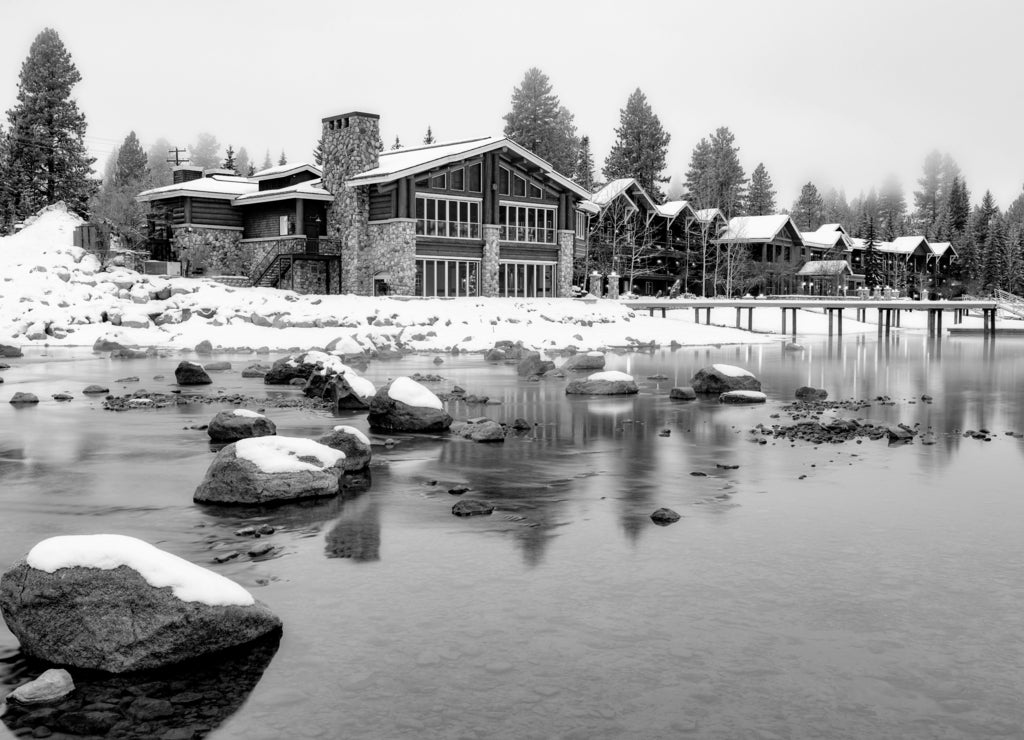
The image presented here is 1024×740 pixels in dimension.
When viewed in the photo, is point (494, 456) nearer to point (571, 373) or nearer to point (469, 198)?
point (571, 373)

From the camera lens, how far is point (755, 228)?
97.4 m

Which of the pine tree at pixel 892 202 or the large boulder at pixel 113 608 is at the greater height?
the pine tree at pixel 892 202

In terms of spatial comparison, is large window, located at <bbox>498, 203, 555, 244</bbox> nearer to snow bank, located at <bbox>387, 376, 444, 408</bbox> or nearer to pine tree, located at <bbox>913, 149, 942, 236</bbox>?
snow bank, located at <bbox>387, 376, 444, 408</bbox>

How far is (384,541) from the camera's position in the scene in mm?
11070

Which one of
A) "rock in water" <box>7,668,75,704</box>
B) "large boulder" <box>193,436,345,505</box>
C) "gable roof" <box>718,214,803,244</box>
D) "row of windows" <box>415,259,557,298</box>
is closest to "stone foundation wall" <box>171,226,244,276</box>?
"row of windows" <box>415,259,557,298</box>

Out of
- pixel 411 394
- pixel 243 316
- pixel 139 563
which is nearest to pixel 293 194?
pixel 243 316

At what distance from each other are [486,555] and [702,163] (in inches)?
4540

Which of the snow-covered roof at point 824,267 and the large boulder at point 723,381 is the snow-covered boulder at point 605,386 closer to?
the large boulder at point 723,381

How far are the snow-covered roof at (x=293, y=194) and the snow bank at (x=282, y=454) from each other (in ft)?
146

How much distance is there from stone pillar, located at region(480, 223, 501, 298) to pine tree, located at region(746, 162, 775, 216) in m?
75.5

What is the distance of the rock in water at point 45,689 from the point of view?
271 inches

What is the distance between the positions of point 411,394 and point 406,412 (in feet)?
1.27

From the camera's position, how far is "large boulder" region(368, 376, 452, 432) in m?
18.7

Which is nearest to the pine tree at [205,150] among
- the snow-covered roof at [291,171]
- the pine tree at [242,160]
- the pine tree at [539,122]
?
the pine tree at [242,160]
